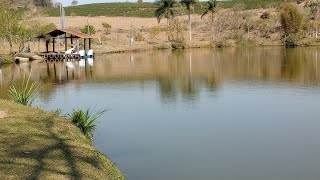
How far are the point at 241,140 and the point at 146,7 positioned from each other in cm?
10675

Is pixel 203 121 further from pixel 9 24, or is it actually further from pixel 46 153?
pixel 9 24

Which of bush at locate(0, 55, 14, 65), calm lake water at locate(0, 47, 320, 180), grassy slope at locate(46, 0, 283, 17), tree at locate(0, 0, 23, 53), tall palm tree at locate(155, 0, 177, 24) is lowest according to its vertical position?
calm lake water at locate(0, 47, 320, 180)

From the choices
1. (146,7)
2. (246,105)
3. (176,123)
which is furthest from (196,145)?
(146,7)

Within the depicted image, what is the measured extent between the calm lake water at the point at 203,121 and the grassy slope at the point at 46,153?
1091 millimetres

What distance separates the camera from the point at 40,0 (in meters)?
126

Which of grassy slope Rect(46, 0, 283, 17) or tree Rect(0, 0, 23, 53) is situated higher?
grassy slope Rect(46, 0, 283, 17)

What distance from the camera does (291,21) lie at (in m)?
64.2

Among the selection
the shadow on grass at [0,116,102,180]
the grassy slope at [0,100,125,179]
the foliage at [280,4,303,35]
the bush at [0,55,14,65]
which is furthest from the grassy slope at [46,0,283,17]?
the shadow on grass at [0,116,102,180]

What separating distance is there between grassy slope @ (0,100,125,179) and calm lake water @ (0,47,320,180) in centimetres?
109

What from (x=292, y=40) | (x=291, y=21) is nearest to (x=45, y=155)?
(x=292, y=40)

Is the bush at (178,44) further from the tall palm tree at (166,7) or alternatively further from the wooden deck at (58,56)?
the wooden deck at (58,56)

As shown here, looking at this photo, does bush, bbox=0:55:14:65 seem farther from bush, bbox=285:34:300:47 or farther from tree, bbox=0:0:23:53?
bush, bbox=285:34:300:47

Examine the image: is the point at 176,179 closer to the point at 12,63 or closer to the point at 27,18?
the point at 12,63

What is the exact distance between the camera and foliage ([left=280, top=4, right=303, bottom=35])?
64000mm
